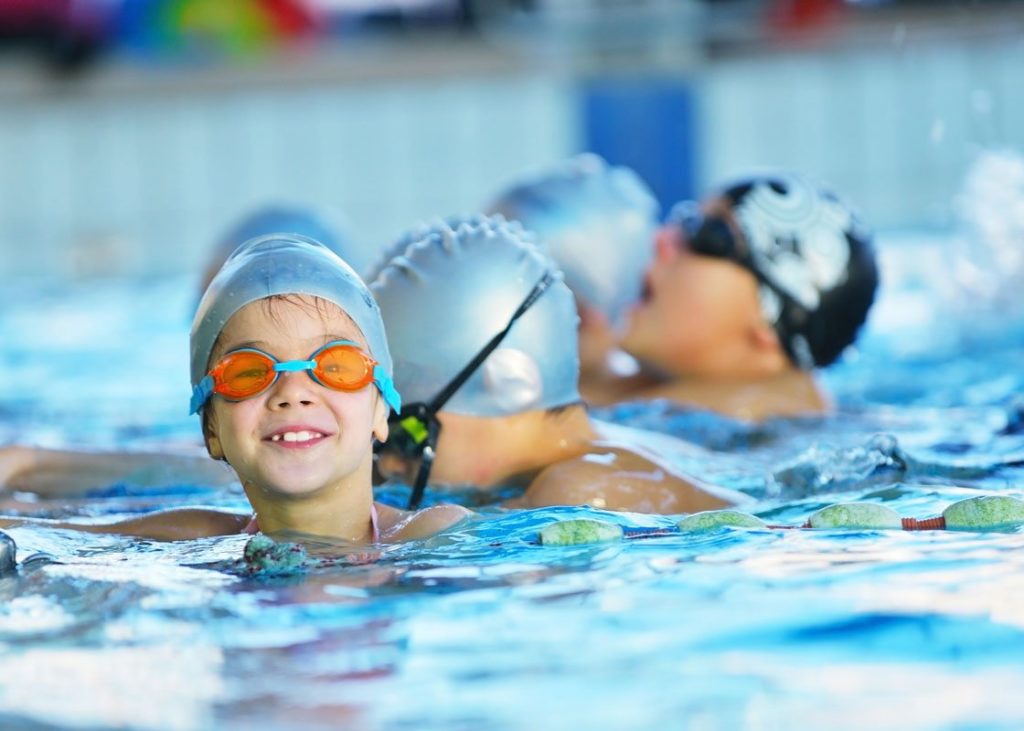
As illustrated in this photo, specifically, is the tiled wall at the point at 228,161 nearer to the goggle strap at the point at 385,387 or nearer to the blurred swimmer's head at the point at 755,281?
the blurred swimmer's head at the point at 755,281

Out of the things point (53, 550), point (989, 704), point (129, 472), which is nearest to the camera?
point (989, 704)

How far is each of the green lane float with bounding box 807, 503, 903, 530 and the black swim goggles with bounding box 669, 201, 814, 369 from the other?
6.40 ft

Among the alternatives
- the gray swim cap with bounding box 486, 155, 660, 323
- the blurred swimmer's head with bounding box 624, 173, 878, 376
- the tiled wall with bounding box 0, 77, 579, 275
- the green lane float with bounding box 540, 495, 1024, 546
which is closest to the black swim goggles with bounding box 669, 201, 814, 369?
the blurred swimmer's head with bounding box 624, 173, 878, 376

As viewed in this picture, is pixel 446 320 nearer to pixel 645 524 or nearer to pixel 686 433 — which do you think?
pixel 645 524

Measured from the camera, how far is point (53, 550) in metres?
3.31

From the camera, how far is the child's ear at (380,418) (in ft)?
10.8

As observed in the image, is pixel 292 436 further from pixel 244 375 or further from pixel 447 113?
pixel 447 113

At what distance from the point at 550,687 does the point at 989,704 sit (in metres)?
0.63

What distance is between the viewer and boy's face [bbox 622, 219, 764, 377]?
17.5 ft

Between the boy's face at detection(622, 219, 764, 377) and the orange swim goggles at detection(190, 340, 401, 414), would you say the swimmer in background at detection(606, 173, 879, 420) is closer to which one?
the boy's face at detection(622, 219, 764, 377)

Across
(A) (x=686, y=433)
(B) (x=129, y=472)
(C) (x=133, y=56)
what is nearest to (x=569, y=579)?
(B) (x=129, y=472)

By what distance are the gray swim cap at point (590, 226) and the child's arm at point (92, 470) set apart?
160 centimetres

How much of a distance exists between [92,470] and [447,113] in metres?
7.62

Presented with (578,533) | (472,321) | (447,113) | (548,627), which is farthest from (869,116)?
(548,627)
